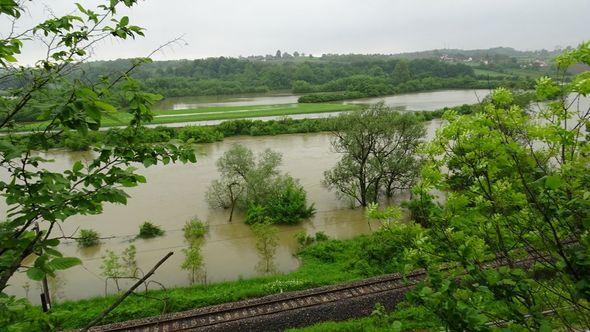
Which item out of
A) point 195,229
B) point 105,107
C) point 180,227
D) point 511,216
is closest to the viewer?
point 105,107

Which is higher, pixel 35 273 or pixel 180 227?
pixel 35 273

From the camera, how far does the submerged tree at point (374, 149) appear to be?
19406 millimetres

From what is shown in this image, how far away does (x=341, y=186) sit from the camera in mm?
19922

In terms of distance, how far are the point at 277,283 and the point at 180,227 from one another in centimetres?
714

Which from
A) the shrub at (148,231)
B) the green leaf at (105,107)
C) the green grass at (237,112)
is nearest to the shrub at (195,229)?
the shrub at (148,231)

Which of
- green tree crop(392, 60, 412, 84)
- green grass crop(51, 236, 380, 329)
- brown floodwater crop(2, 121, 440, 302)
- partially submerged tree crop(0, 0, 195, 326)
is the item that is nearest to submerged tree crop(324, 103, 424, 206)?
brown floodwater crop(2, 121, 440, 302)

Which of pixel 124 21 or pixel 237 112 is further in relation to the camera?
pixel 237 112

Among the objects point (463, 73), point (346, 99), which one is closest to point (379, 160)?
point (346, 99)

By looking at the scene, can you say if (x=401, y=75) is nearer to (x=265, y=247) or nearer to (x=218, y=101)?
(x=218, y=101)

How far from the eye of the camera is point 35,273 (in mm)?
1828

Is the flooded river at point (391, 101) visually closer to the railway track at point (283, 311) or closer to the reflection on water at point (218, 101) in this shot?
the reflection on water at point (218, 101)

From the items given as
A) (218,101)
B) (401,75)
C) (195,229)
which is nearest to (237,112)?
(218,101)

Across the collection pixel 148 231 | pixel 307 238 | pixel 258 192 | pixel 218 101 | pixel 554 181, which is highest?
pixel 554 181

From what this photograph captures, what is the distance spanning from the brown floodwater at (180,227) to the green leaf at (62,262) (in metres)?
10.8
